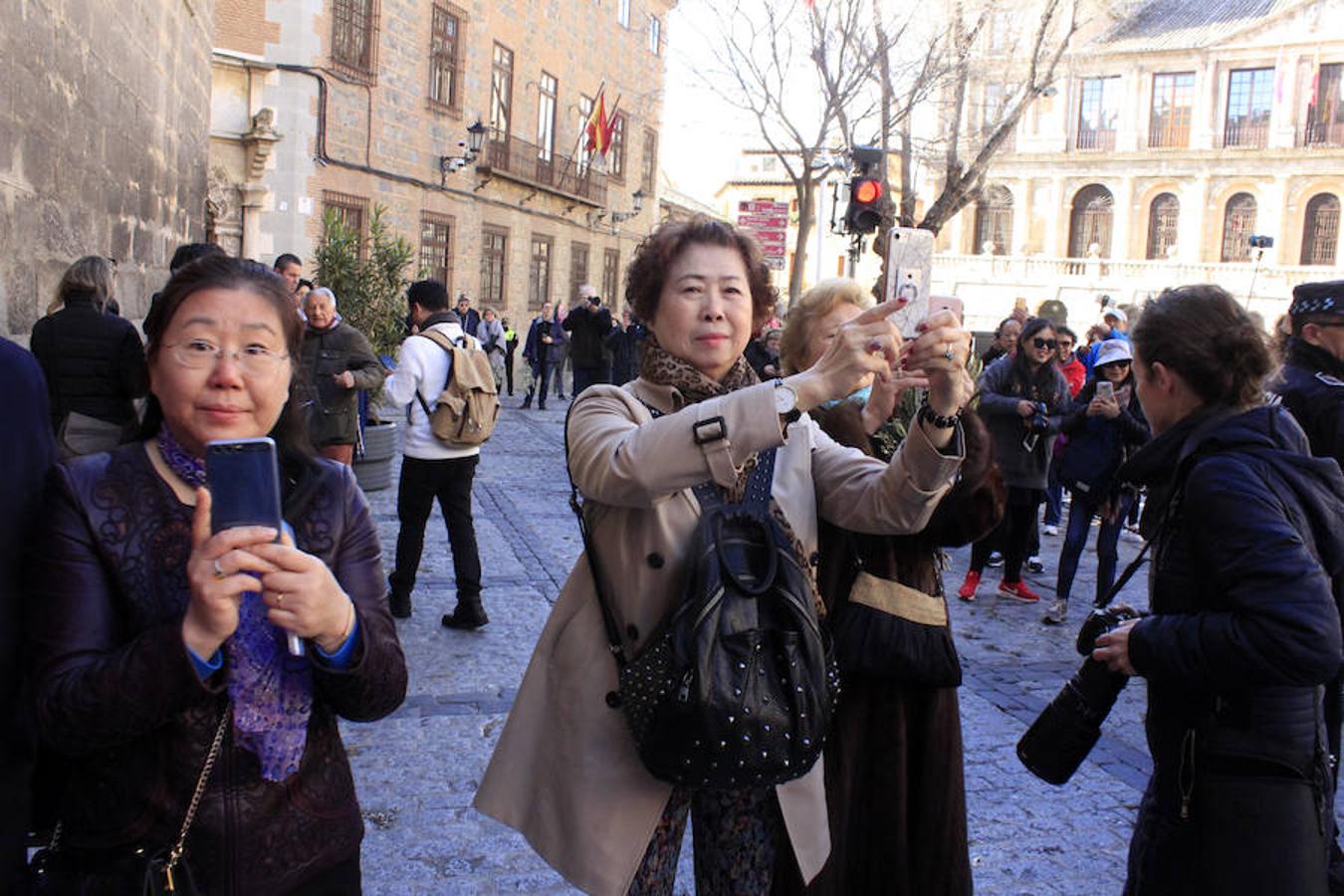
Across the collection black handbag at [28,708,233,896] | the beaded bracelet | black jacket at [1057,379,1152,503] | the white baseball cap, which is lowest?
black handbag at [28,708,233,896]

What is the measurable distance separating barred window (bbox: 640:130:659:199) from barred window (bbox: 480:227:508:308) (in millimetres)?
8407

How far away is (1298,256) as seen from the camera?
47.7 m

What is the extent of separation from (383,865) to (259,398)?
7.38 ft

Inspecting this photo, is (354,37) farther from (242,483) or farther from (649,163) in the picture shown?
(242,483)

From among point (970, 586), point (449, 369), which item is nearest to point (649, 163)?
point (970, 586)

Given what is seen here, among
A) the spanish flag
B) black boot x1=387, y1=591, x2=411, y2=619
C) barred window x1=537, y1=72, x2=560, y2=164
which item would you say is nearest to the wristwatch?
black boot x1=387, y1=591, x2=411, y2=619

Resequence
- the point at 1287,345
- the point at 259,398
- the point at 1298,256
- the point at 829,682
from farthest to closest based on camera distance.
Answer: the point at 1298,256 → the point at 1287,345 → the point at 829,682 → the point at 259,398

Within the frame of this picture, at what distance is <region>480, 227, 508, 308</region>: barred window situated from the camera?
79.6 feet

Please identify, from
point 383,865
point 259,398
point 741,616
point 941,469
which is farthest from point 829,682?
point 383,865

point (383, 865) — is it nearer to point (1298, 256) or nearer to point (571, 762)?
point (571, 762)

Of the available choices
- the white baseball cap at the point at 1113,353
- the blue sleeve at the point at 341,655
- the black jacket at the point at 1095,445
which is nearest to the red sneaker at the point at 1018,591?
the black jacket at the point at 1095,445

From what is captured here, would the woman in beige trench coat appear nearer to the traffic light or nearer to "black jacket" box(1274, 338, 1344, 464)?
"black jacket" box(1274, 338, 1344, 464)

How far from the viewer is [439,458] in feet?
20.3

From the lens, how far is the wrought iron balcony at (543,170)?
23.5 metres
